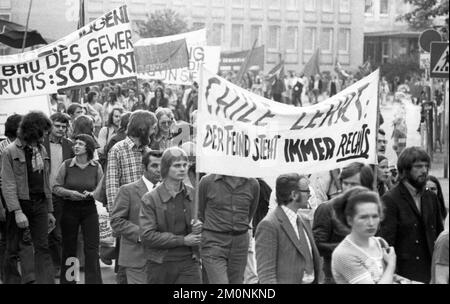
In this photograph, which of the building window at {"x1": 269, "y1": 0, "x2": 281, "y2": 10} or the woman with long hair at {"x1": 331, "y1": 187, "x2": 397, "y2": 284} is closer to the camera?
the woman with long hair at {"x1": 331, "y1": 187, "x2": 397, "y2": 284}

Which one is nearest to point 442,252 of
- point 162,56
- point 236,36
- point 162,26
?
point 162,56

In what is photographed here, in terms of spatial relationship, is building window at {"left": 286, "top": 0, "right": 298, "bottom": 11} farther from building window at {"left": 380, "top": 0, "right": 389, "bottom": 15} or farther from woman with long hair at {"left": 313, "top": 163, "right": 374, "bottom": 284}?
woman with long hair at {"left": 313, "top": 163, "right": 374, "bottom": 284}

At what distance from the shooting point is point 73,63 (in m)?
14.2

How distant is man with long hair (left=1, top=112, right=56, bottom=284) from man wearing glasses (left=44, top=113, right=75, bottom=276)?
84 centimetres

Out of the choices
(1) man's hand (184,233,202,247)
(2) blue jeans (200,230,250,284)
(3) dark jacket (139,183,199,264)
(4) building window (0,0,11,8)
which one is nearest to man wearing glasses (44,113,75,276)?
(2) blue jeans (200,230,250,284)

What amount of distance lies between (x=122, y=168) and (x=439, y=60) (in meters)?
3.44

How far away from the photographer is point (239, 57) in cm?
4281

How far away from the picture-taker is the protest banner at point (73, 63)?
547 inches

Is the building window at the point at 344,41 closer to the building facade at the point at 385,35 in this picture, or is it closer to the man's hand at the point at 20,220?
the building facade at the point at 385,35

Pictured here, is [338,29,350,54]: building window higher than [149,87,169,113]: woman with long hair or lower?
higher

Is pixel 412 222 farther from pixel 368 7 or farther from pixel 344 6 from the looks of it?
pixel 368 7

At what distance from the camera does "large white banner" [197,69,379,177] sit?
9.05 m
